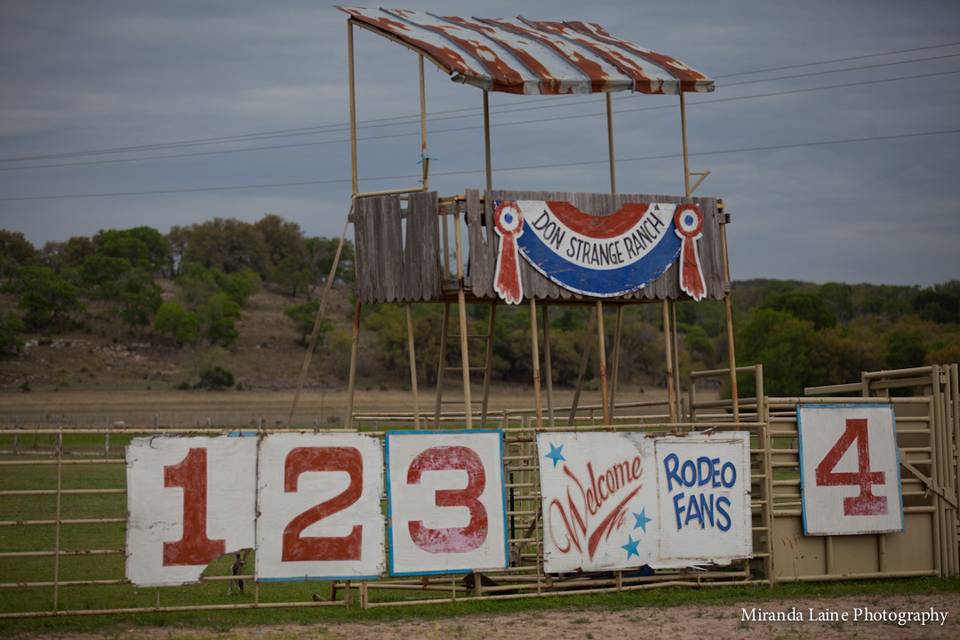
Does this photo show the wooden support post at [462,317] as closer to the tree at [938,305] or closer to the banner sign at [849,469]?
the banner sign at [849,469]

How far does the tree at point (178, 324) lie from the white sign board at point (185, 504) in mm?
72325

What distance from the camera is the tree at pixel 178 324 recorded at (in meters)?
85.2

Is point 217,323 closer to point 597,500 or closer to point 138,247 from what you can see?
point 138,247

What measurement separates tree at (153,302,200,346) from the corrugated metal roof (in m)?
68.7

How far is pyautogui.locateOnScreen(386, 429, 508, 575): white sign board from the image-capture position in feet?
49.5

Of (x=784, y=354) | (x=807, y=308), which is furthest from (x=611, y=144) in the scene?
(x=807, y=308)

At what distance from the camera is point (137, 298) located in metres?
89.1

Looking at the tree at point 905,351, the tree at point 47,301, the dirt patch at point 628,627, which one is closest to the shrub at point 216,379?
the tree at point 47,301

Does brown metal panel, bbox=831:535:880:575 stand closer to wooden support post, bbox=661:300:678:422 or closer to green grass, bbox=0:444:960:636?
green grass, bbox=0:444:960:636

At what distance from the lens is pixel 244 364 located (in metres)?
82.9

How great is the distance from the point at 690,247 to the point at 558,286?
2.26 meters

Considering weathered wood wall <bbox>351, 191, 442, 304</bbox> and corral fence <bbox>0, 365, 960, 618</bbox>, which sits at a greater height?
weathered wood wall <bbox>351, 191, 442, 304</bbox>

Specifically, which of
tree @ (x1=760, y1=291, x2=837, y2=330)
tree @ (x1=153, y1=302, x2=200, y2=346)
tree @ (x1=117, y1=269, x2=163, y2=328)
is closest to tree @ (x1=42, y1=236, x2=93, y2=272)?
tree @ (x1=117, y1=269, x2=163, y2=328)

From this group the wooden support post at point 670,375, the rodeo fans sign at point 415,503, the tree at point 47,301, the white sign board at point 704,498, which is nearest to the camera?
the rodeo fans sign at point 415,503
